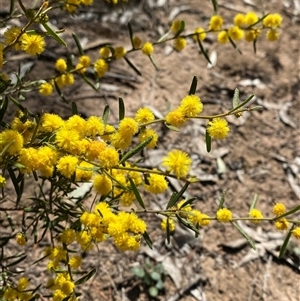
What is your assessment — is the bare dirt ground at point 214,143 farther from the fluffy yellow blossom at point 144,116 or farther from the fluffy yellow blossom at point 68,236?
the fluffy yellow blossom at point 144,116

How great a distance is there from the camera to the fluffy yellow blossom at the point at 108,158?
1539mm

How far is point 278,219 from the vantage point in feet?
6.23

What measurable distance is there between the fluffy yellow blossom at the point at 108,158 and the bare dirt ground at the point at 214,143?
127 centimetres

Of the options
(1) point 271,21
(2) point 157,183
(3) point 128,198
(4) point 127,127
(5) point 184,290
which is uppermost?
(4) point 127,127

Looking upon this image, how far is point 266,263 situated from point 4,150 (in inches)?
78.9

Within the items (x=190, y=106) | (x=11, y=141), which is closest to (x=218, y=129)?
(x=190, y=106)

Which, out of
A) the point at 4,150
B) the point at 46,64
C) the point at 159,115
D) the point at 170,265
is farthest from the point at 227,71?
the point at 4,150

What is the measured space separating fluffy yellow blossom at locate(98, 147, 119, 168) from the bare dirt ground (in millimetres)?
1273

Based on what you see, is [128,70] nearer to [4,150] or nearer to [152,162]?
[152,162]

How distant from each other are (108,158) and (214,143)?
1965mm

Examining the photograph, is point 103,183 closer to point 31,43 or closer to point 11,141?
point 11,141

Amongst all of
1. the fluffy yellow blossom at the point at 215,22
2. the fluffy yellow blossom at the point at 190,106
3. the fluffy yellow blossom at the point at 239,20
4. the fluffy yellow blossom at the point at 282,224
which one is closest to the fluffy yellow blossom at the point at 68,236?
the fluffy yellow blossom at the point at 190,106

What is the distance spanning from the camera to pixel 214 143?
3.41m

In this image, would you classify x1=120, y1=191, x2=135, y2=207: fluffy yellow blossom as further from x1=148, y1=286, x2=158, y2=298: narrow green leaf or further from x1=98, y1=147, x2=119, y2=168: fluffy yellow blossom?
x1=148, y1=286, x2=158, y2=298: narrow green leaf
